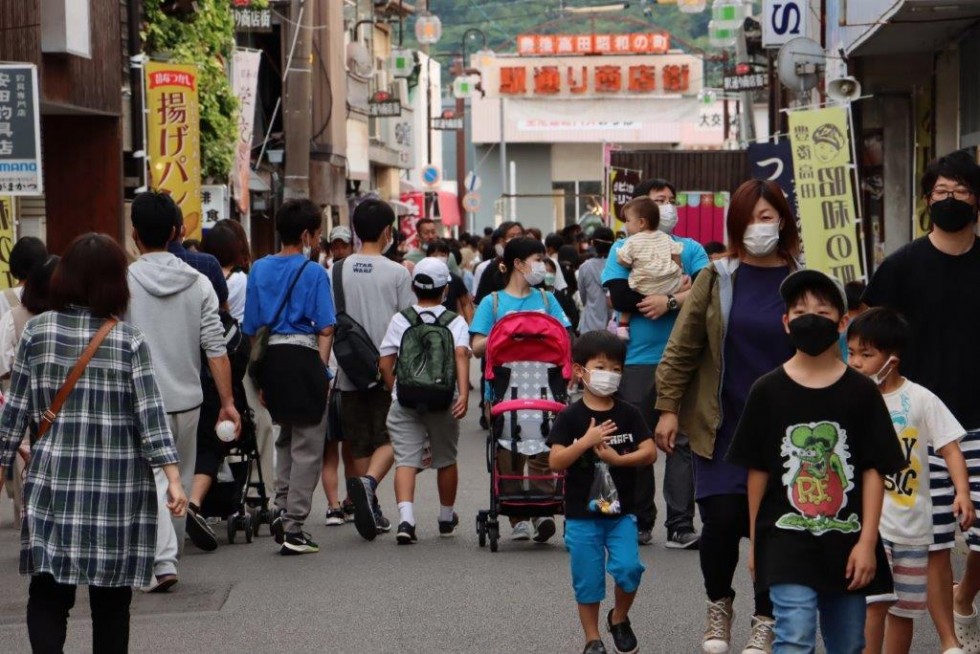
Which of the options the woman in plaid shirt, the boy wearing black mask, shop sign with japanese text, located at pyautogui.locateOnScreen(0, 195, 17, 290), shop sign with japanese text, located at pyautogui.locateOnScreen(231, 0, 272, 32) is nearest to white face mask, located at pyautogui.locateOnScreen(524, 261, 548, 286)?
the boy wearing black mask

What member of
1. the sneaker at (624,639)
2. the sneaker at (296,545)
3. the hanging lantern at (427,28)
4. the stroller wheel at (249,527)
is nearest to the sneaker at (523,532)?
the sneaker at (296,545)

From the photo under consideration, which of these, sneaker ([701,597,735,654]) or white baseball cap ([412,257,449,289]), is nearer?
sneaker ([701,597,735,654])

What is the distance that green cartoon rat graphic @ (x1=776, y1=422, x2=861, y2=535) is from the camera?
17.6 feet

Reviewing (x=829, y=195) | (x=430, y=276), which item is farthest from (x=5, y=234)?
(x=829, y=195)

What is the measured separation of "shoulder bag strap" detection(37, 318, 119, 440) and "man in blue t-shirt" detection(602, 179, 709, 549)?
4.47 m

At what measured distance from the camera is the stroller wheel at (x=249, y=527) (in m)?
10.5

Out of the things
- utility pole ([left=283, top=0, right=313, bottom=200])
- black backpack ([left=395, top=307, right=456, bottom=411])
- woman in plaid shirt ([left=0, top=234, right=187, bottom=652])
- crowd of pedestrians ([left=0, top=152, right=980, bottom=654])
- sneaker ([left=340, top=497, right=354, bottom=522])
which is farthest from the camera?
utility pole ([left=283, top=0, right=313, bottom=200])

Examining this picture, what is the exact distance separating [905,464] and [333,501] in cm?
627

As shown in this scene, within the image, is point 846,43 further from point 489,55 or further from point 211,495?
point 489,55

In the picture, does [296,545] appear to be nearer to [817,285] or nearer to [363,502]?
[363,502]

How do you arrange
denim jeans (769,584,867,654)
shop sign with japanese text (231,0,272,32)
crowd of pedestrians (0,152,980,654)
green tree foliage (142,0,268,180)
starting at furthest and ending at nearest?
shop sign with japanese text (231,0,272,32)
green tree foliage (142,0,268,180)
crowd of pedestrians (0,152,980,654)
denim jeans (769,584,867,654)

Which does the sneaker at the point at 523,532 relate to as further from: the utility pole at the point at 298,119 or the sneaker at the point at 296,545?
the utility pole at the point at 298,119

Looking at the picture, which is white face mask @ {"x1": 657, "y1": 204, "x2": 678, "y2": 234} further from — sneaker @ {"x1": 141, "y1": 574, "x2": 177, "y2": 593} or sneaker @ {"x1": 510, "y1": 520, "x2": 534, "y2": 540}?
sneaker @ {"x1": 141, "y1": 574, "x2": 177, "y2": 593}

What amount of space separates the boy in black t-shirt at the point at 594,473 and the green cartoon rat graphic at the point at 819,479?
1415mm
